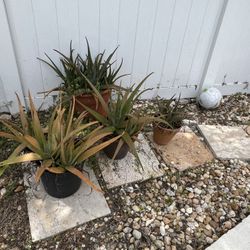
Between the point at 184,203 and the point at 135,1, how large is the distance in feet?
4.99

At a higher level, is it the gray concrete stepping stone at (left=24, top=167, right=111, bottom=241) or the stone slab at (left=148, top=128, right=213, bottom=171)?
the stone slab at (left=148, top=128, right=213, bottom=171)

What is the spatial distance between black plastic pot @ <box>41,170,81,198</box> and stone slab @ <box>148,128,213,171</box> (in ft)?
2.50

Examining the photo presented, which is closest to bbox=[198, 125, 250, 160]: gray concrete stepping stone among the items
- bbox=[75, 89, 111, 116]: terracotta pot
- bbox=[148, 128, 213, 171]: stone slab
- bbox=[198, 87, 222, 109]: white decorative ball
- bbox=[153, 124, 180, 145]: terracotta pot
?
bbox=[148, 128, 213, 171]: stone slab

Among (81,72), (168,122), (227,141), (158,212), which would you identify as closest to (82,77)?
(81,72)

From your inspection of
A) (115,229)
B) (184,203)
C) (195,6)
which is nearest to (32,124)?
(115,229)

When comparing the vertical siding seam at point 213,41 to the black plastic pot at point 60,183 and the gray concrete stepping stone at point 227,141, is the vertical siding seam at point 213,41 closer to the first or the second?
the gray concrete stepping stone at point 227,141

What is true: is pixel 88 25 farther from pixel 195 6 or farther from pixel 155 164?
pixel 155 164

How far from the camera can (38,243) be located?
148 cm

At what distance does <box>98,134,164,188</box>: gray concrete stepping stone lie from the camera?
183 cm

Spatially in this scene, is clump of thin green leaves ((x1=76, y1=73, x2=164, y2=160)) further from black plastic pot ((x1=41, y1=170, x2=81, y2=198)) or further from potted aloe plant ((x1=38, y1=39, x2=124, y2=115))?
black plastic pot ((x1=41, y1=170, x2=81, y2=198))

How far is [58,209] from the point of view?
161 cm

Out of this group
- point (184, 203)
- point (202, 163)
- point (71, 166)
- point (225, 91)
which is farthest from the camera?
point (225, 91)

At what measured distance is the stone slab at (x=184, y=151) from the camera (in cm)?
204

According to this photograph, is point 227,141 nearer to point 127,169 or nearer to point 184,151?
point 184,151
